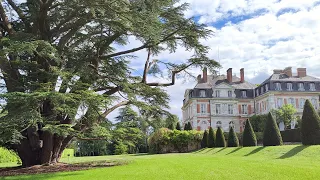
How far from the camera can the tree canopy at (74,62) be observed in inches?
434

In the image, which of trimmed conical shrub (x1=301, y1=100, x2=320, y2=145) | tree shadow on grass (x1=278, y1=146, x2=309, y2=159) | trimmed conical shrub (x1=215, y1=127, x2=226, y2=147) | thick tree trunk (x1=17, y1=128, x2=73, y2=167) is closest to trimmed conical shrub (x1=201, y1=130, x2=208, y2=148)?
trimmed conical shrub (x1=215, y1=127, x2=226, y2=147)

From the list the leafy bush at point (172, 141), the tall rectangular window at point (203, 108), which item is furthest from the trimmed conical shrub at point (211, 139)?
the tall rectangular window at point (203, 108)

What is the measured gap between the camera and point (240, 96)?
168ft

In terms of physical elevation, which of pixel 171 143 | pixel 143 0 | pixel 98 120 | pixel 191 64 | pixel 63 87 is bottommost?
pixel 171 143

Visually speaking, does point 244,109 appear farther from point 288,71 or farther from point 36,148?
point 36,148

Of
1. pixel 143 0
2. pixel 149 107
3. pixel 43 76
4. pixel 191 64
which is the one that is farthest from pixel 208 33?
pixel 43 76

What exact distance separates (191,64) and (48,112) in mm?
6725

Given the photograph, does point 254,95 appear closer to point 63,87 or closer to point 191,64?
point 191,64

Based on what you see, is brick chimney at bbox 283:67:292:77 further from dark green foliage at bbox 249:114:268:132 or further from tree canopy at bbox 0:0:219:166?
tree canopy at bbox 0:0:219:166

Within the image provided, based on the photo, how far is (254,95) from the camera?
51.1 m

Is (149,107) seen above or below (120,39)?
below

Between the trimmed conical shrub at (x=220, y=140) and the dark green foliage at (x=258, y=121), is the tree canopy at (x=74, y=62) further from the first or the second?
the dark green foliage at (x=258, y=121)

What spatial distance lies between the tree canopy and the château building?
34221 mm

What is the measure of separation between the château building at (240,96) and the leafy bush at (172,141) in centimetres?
1777
